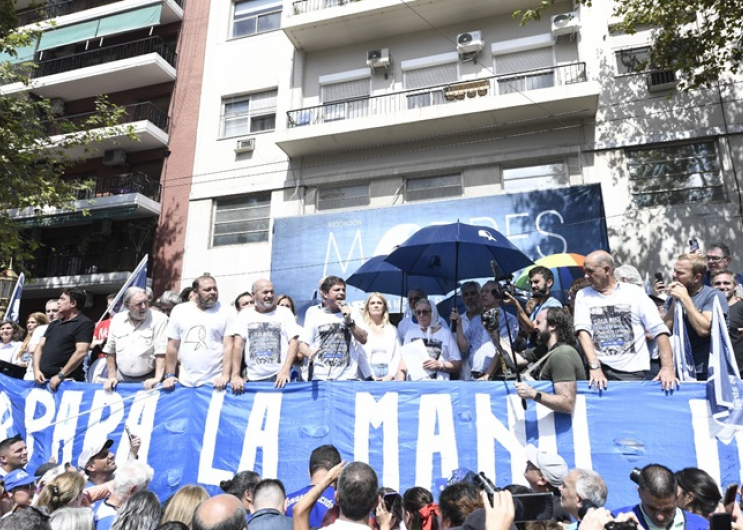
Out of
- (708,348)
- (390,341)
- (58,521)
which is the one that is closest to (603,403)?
(708,348)

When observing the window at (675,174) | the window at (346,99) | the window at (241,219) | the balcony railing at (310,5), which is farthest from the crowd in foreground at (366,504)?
the balcony railing at (310,5)

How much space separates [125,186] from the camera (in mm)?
17312

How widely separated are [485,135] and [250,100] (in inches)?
272

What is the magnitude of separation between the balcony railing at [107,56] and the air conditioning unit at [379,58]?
268 inches

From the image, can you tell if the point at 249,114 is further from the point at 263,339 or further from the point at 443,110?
the point at 263,339

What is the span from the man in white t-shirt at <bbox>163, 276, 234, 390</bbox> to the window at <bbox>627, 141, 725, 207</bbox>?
10.3m

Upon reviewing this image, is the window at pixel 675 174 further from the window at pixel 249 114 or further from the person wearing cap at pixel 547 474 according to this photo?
the person wearing cap at pixel 547 474

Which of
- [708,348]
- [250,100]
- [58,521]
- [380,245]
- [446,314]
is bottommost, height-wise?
[58,521]

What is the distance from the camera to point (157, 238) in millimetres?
17031

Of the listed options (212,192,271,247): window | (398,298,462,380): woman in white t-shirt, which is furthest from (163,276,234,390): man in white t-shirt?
(212,192,271,247): window

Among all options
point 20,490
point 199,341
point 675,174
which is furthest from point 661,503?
point 675,174

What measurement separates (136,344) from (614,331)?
4773 millimetres

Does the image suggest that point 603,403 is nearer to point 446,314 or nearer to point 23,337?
point 446,314

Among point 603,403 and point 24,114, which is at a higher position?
point 24,114
